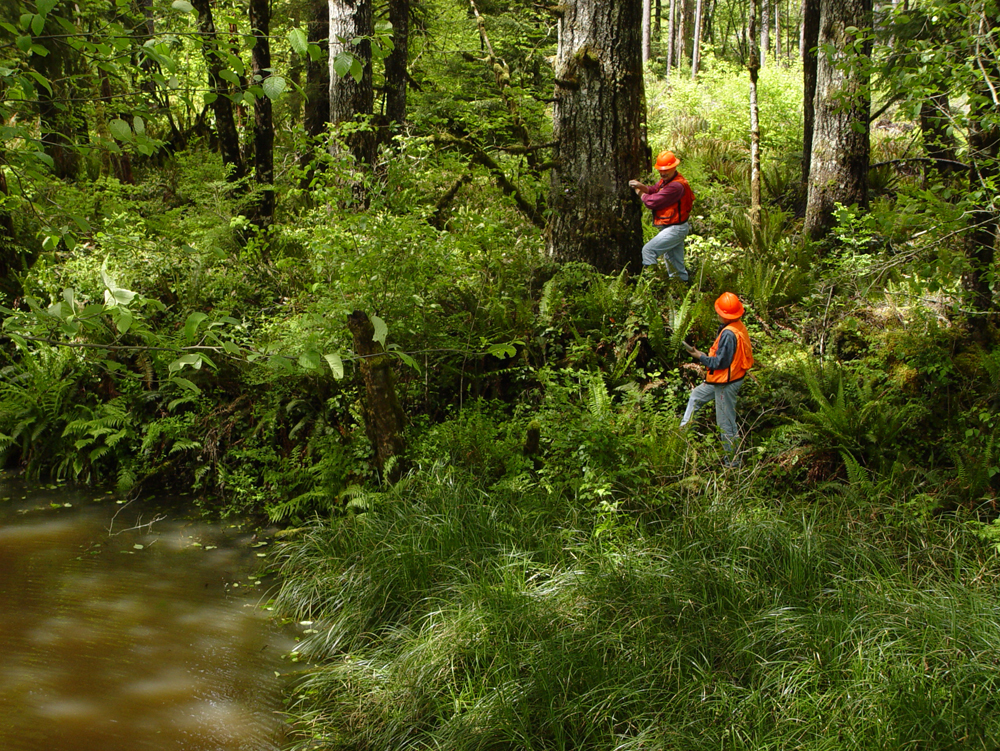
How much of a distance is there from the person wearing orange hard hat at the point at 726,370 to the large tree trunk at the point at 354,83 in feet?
15.2

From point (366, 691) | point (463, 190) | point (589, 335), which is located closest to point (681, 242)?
point (589, 335)

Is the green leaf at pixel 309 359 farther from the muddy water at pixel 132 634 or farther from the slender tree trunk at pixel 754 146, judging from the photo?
the slender tree trunk at pixel 754 146

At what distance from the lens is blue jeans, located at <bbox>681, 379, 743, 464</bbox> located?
6793 mm

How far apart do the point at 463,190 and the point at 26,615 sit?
803 centimetres

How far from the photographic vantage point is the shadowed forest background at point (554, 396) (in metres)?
3.77

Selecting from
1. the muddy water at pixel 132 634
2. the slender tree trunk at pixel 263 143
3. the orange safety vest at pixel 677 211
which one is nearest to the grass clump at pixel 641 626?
the muddy water at pixel 132 634

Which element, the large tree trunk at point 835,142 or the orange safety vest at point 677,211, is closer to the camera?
the orange safety vest at point 677,211

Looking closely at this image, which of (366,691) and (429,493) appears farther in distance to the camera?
(429,493)

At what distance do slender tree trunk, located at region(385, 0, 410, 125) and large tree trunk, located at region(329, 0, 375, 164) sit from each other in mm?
2907

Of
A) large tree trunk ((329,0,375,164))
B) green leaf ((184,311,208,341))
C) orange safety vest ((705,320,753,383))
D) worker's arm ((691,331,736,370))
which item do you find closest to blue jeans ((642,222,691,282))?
orange safety vest ((705,320,753,383))

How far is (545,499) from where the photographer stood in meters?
6.12

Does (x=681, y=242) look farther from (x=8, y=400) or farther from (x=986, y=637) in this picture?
(x=8, y=400)

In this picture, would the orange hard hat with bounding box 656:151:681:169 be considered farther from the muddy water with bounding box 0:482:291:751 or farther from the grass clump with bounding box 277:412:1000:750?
the muddy water with bounding box 0:482:291:751

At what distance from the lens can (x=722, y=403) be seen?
6.84 meters
